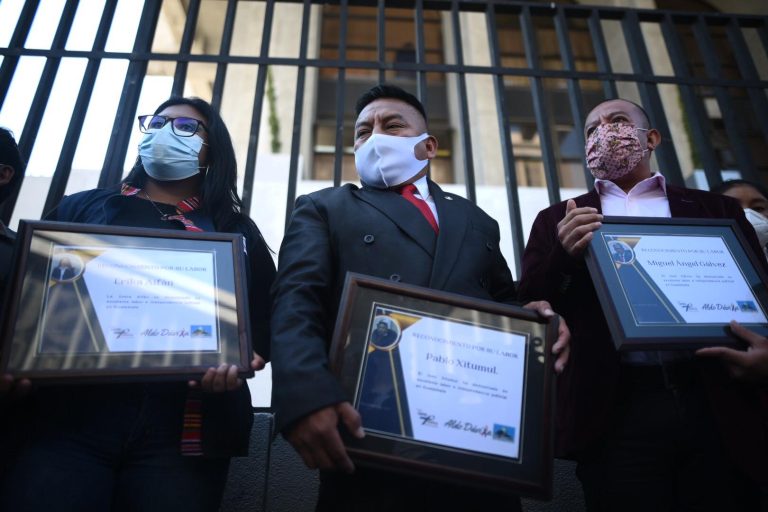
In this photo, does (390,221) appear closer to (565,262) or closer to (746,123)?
(565,262)

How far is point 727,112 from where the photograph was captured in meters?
3.39

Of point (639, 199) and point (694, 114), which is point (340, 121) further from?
point (694, 114)

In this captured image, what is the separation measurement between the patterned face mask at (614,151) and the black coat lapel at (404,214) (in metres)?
0.91

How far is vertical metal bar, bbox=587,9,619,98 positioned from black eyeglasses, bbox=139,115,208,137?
7.93ft

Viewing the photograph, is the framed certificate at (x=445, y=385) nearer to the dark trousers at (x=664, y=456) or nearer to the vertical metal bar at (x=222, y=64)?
the dark trousers at (x=664, y=456)

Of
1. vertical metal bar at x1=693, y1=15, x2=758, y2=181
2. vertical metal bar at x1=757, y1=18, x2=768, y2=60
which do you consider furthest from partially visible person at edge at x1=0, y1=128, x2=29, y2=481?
vertical metal bar at x1=757, y1=18, x2=768, y2=60

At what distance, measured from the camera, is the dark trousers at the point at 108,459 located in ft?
4.93

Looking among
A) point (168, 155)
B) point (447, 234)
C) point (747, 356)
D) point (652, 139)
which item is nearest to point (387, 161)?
point (447, 234)

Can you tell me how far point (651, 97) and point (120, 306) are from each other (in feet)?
10.6

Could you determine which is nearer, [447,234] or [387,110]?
[447,234]

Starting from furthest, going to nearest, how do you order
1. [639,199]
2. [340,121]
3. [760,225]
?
[340,121] < [760,225] < [639,199]

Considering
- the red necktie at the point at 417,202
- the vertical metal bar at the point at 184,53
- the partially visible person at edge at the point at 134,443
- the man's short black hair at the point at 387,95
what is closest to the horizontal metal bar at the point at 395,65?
the vertical metal bar at the point at 184,53

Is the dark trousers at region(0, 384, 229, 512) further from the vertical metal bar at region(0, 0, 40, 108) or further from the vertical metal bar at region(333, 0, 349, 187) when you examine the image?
the vertical metal bar at region(0, 0, 40, 108)

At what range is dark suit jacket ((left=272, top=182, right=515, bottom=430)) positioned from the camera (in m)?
1.44
